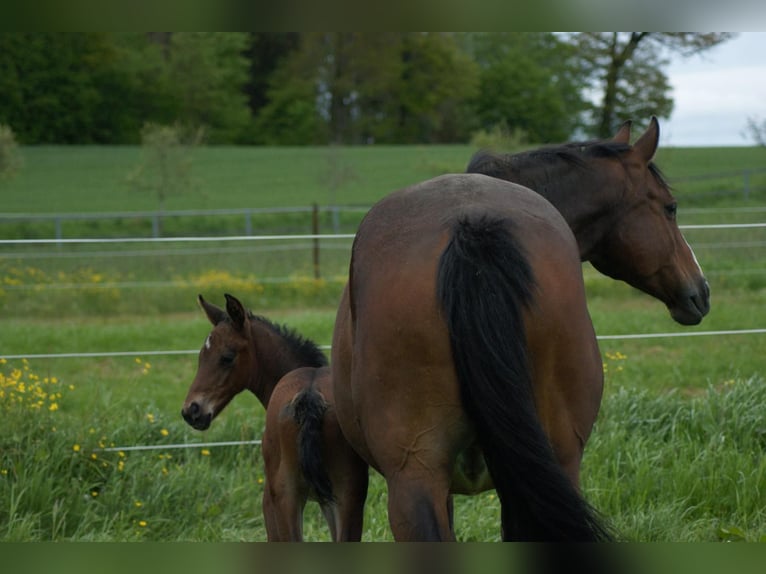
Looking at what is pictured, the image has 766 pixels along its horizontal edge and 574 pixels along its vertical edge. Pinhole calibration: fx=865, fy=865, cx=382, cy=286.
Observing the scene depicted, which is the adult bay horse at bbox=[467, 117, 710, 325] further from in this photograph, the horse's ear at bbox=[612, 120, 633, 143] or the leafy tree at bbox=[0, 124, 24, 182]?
the leafy tree at bbox=[0, 124, 24, 182]

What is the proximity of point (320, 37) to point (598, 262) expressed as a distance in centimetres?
3813

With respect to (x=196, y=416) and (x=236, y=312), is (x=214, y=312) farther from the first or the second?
(x=196, y=416)

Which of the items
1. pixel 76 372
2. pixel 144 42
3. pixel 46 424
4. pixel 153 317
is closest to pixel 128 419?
pixel 46 424

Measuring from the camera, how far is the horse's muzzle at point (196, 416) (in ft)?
13.9

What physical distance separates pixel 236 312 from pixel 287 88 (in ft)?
119

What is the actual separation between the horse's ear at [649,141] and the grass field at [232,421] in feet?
A: 0.67

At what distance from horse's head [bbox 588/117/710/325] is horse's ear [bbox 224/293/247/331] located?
1.70m

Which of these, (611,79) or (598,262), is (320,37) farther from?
(598,262)

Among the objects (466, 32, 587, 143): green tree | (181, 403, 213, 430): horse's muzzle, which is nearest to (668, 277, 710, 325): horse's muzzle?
(181, 403, 213, 430): horse's muzzle

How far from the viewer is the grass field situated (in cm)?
467

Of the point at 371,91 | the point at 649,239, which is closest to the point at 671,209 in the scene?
the point at 649,239

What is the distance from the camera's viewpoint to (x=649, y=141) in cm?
327

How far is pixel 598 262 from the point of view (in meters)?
3.37

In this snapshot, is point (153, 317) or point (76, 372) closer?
point (76, 372)
